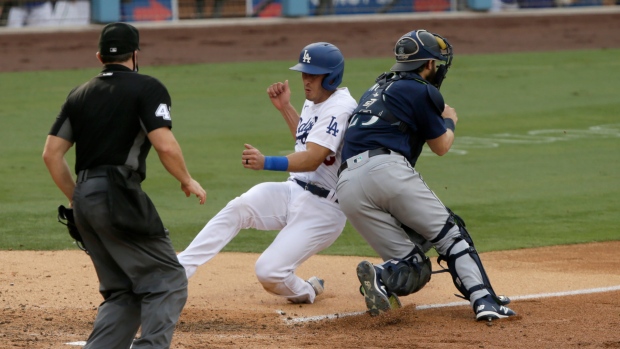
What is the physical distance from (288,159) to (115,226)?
66.7 inches

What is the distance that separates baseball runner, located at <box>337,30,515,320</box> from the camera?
234 inches

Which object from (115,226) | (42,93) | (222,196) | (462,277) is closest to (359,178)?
(462,277)

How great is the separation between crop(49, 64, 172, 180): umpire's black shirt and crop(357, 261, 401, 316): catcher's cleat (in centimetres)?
164

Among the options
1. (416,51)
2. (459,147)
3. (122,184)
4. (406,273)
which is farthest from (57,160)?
(459,147)

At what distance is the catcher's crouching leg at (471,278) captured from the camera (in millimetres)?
5941

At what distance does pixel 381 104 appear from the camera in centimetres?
609

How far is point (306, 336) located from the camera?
5.70 meters

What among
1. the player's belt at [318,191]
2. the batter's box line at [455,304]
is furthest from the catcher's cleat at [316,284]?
the player's belt at [318,191]

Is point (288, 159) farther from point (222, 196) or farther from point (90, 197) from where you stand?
point (222, 196)

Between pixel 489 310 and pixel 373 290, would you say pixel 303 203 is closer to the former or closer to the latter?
pixel 373 290

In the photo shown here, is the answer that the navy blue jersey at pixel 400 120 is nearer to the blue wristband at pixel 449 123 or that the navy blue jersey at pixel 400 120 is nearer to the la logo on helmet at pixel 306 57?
the blue wristband at pixel 449 123

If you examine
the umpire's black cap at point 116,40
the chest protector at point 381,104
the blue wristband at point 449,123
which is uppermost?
the umpire's black cap at point 116,40

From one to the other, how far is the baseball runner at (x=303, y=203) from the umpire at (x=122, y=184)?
1.50 metres

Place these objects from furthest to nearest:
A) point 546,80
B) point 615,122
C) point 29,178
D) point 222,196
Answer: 1. point 546,80
2. point 615,122
3. point 29,178
4. point 222,196
